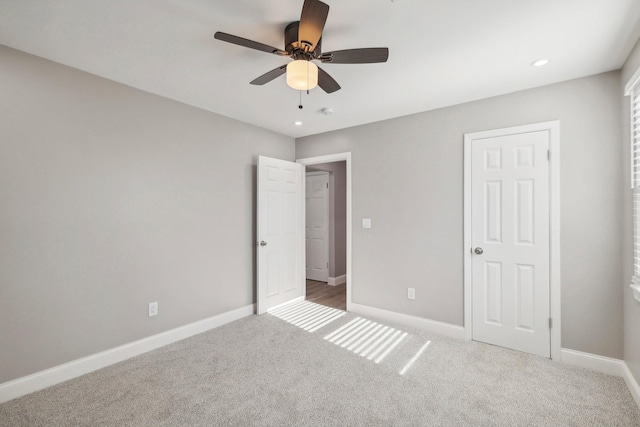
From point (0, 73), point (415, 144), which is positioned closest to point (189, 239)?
point (0, 73)

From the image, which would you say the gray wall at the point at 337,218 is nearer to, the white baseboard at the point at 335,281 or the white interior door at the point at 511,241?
the white baseboard at the point at 335,281

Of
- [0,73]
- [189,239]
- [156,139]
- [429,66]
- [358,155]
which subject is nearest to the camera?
[0,73]

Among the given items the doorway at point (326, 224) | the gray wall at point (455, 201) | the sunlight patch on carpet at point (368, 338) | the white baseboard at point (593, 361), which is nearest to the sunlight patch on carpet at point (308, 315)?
the sunlight patch on carpet at point (368, 338)

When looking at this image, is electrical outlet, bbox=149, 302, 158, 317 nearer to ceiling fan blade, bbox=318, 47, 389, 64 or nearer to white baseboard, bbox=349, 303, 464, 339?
white baseboard, bbox=349, 303, 464, 339

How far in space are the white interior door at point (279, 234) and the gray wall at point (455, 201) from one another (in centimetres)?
60

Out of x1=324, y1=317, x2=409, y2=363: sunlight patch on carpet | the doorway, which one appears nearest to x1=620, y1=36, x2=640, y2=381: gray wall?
x1=324, y1=317, x2=409, y2=363: sunlight patch on carpet

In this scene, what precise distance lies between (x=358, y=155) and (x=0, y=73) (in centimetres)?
323

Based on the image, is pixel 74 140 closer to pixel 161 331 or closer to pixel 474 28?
pixel 161 331

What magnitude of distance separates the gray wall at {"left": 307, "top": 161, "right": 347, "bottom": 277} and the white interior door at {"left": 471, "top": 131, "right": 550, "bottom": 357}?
2.75m

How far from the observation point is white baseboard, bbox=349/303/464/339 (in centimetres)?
304

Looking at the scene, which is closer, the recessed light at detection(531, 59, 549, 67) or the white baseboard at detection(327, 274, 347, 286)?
the recessed light at detection(531, 59, 549, 67)

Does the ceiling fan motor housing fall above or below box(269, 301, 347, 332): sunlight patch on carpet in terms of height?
above

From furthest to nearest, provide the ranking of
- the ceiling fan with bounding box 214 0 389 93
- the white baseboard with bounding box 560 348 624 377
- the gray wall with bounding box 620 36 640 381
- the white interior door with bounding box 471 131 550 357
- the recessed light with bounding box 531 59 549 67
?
the white interior door with bounding box 471 131 550 357
the white baseboard with bounding box 560 348 624 377
the recessed light with bounding box 531 59 549 67
the gray wall with bounding box 620 36 640 381
the ceiling fan with bounding box 214 0 389 93

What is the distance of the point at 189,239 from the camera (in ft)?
10.2
